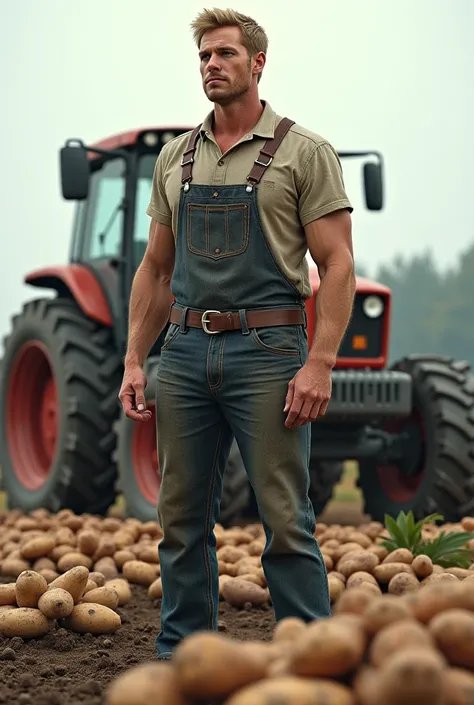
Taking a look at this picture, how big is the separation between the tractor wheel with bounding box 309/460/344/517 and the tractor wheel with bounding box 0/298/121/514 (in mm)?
1474

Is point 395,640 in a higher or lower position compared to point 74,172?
lower

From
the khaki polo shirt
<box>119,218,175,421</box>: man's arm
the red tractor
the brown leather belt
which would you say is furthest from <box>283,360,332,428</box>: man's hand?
the red tractor

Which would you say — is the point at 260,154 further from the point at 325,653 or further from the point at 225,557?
the point at 225,557

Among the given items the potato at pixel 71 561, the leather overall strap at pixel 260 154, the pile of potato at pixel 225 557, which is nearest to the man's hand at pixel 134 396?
the leather overall strap at pixel 260 154

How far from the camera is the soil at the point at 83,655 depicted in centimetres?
322

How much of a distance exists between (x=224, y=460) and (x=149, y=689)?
1.59 m

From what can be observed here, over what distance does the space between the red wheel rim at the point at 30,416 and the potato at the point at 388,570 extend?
13.4 feet

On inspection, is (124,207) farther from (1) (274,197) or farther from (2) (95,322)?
(1) (274,197)

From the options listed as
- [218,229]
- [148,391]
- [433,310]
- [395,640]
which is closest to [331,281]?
[218,229]

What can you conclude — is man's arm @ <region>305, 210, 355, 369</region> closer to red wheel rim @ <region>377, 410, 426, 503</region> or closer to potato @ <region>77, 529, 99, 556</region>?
potato @ <region>77, 529, 99, 556</region>

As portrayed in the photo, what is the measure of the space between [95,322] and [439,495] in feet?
8.29

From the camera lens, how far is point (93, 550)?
582cm

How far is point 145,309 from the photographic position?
3.87m

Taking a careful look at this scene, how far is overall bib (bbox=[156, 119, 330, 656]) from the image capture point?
3.51m
